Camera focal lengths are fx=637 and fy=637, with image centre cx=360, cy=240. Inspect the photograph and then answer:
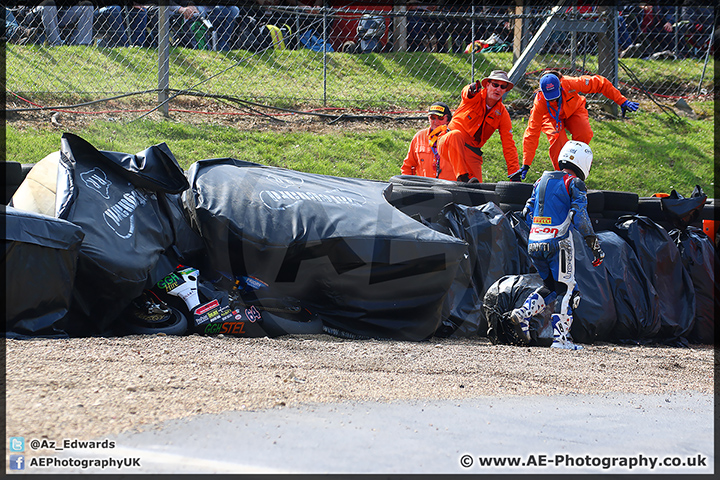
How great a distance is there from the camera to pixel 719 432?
2.57 meters

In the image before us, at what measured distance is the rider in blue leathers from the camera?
4.54 metres

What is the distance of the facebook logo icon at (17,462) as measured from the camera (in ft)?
5.87

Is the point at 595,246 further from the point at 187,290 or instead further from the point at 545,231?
the point at 187,290

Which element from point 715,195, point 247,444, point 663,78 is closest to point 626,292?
point 247,444

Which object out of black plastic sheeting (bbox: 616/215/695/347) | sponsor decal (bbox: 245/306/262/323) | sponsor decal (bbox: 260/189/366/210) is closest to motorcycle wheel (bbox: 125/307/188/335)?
sponsor decal (bbox: 245/306/262/323)

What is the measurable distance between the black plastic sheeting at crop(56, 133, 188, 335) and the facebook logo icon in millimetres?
1624

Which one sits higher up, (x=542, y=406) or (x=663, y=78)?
(x=663, y=78)

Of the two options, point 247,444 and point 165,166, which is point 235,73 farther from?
point 247,444

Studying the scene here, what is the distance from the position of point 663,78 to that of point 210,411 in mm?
12170

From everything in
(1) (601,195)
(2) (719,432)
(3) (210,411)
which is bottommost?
(3) (210,411)

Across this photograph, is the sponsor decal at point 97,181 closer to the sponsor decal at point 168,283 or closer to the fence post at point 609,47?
the sponsor decal at point 168,283

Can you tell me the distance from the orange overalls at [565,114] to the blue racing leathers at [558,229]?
2450 millimetres

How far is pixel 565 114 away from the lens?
283 inches

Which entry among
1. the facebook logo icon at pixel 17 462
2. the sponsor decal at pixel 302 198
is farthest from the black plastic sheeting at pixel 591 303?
the facebook logo icon at pixel 17 462
